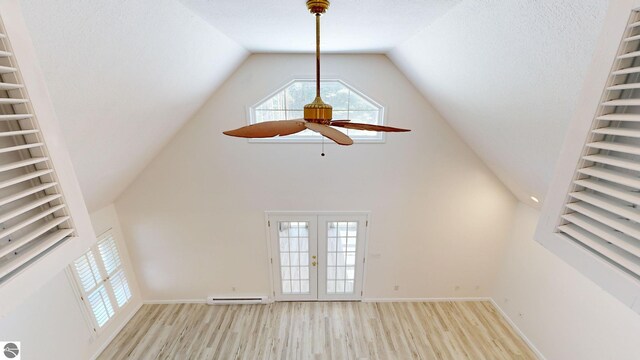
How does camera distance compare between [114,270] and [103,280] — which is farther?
[114,270]

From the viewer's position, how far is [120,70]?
1950 mm

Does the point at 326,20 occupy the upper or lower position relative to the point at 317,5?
upper

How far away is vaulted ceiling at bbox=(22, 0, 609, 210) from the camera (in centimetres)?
147

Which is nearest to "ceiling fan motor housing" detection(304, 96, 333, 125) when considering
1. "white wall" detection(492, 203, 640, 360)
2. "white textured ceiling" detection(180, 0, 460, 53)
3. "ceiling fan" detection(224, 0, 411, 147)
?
"ceiling fan" detection(224, 0, 411, 147)

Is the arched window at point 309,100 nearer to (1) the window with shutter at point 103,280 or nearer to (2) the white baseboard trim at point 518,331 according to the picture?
(1) the window with shutter at point 103,280

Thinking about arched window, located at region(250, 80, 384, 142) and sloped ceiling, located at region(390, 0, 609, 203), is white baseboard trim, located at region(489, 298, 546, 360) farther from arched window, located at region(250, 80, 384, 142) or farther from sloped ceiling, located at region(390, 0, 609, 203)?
arched window, located at region(250, 80, 384, 142)

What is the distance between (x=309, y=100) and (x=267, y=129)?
282 cm

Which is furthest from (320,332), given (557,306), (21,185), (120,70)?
(120,70)

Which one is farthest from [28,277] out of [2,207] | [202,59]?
[202,59]

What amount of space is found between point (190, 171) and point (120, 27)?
2681 millimetres

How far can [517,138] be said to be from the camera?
258 cm

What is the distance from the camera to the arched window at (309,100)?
3.87 meters

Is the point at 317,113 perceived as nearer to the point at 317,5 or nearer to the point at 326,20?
the point at 317,5

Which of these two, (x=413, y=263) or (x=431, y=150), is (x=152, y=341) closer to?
(x=413, y=263)
